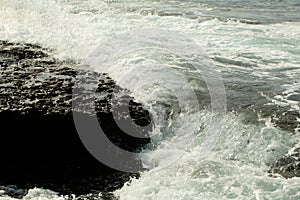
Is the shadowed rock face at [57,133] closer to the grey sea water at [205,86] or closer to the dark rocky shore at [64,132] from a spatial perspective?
the dark rocky shore at [64,132]

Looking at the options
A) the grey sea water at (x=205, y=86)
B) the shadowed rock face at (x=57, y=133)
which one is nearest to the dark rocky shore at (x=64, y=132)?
the shadowed rock face at (x=57, y=133)

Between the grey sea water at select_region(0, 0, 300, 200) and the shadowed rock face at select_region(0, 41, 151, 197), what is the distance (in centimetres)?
36

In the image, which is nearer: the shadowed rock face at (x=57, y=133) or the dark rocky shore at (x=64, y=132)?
the dark rocky shore at (x=64, y=132)

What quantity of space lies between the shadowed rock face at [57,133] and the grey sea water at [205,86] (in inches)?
14.3

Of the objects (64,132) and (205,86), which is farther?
(205,86)

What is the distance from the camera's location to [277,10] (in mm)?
18984

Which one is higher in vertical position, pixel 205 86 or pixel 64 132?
pixel 205 86

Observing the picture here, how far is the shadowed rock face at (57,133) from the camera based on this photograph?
6.49m

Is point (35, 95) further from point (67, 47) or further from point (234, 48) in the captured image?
point (234, 48)

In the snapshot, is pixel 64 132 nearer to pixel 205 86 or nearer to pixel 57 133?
pixel 57 133

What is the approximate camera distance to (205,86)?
9258 millimetres

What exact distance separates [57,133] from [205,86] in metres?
3.60

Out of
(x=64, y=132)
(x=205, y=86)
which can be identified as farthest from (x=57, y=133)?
(x=205, y=86)

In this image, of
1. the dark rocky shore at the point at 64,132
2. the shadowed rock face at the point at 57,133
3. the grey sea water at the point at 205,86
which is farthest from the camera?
the shadowed rock face at the point at 57,133
